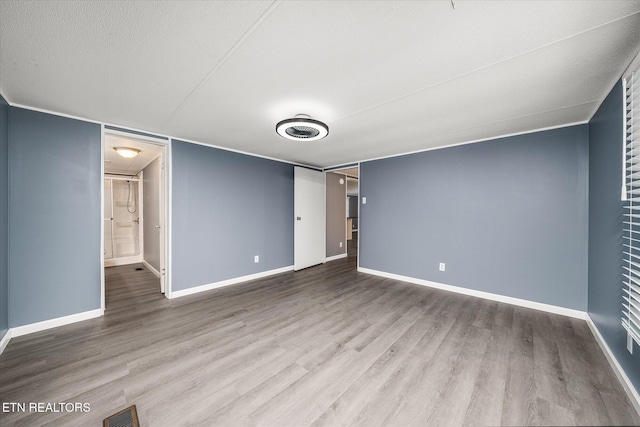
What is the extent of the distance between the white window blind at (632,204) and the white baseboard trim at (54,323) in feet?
15.1

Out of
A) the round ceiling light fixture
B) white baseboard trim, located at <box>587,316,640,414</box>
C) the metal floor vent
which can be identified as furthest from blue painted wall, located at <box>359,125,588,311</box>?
the metal floor vent

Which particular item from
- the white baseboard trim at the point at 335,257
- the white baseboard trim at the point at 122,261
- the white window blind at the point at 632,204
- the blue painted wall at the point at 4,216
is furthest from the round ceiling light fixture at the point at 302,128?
the white baseboard trim at the point at 122,261

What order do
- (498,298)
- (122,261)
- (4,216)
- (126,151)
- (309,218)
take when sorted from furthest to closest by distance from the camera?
(122,261), (309,218), (126,151), (498,298), (4,216)

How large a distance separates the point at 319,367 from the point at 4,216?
3.10 metres

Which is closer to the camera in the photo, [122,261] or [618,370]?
[618,370]

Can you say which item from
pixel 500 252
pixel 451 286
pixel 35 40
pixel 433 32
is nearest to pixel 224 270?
pixel 35 40

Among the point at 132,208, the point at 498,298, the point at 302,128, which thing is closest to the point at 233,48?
the point at 302,128

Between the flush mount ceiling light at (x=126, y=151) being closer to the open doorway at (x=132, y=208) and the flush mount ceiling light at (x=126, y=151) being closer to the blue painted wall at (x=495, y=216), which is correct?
the open doorway at (x=132, y=208)

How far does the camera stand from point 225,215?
3615 millimetres

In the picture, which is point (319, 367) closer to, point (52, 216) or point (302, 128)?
point (302, 128)

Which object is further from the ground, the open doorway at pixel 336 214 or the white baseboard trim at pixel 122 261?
the open doorway at pixel 336 214

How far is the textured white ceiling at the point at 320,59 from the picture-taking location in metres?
1.13

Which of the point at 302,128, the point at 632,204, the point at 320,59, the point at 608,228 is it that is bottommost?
the point at 608,228

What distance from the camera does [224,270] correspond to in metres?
3.59
